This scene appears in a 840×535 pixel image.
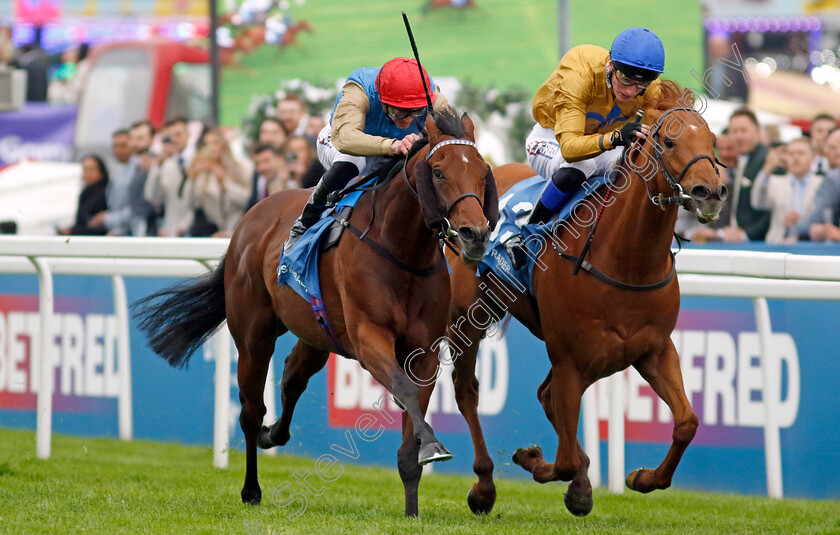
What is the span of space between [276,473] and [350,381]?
790mm

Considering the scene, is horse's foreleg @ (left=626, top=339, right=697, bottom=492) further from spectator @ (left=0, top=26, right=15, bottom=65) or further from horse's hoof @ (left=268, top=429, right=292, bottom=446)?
spectator @ (left=0, top=26, right=15, bottom=65)

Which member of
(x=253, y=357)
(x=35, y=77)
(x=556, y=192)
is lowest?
(x=35, y=77)

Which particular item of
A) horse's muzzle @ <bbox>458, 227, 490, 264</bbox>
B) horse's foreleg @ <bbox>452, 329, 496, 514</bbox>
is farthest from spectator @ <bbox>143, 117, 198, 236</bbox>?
horse's muzzle @ <bbox>458, 227, 490, 264</bbox>

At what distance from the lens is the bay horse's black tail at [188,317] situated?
20.5ft

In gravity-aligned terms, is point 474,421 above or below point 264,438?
above

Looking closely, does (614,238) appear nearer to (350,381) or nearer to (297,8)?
(350,381)

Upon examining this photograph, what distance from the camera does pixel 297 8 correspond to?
1772 cm

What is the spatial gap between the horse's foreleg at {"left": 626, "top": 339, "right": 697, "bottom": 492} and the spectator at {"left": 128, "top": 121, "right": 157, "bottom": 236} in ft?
19.5

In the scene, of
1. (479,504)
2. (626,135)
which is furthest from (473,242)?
(479,504)

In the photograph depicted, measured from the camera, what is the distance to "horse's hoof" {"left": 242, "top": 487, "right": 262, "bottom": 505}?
5586mm

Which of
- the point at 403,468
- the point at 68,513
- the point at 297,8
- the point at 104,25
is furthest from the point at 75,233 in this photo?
the point at 104,25

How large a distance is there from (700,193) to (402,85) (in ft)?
4.57

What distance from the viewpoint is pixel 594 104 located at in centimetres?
525

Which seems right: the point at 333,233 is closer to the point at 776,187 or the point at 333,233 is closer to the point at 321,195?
the point at 321,195
